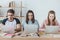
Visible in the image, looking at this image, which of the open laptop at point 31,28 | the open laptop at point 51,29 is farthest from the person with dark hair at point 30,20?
the open laptop at point 51,29

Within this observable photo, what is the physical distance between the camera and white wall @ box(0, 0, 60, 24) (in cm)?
208

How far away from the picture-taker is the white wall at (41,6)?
2.08 metres

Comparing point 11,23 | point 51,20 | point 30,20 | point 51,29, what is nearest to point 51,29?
point 51,29

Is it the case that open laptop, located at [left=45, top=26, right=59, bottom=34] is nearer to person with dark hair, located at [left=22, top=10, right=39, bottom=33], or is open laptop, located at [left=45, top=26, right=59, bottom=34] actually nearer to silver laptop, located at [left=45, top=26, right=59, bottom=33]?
Result: silver laptop, located at [left=45, top=26, right=59, bottom=33]

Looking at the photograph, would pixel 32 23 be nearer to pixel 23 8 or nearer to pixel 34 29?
pixel 34 29

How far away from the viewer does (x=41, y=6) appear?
211 centimetres

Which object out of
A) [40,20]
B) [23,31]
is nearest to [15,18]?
[23,31]

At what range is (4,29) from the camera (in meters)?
1.91

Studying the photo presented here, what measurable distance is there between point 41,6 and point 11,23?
48 cm

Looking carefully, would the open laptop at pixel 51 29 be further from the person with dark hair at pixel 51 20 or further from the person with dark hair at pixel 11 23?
the person with dark hair at pixel 11 23

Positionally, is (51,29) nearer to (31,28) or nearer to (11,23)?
(31,28)

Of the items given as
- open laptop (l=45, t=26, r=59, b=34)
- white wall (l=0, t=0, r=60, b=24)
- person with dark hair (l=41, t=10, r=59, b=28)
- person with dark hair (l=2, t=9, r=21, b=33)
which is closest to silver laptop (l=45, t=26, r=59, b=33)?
open laptop (l=45, t=26, r=59, b=34)

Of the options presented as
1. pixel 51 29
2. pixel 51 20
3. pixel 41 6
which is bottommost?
Result: pixel 51 29

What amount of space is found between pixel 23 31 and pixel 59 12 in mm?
553
